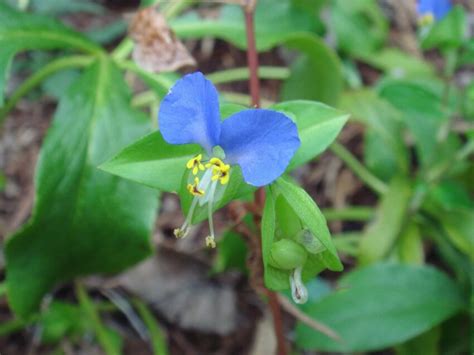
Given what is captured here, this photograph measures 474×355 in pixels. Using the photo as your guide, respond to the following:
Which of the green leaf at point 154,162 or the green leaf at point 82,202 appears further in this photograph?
the green leaf at point 82,202

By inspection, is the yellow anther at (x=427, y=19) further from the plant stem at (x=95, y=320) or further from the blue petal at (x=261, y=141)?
the plant stem at (x=95, y=320)

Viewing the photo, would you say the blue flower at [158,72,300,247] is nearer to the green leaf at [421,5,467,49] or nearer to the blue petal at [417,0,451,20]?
the green leaf at [421,5,467,49]

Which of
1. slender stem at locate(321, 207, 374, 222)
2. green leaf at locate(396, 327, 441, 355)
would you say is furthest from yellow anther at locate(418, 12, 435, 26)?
green leaf at locate(396, 327, 441, 355)

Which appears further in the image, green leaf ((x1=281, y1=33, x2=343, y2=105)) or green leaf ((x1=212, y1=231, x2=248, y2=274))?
green leaf ((x1=281, y1=33, x2=343, y2=105))

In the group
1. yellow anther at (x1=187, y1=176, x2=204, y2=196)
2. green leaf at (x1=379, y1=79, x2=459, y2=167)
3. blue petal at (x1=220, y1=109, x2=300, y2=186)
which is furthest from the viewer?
green leaf at (x1=379, y1=79, x2=459, y2=167)

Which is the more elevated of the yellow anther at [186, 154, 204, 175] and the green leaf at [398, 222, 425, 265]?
the yellow anther at [186, 154, 204, 175]

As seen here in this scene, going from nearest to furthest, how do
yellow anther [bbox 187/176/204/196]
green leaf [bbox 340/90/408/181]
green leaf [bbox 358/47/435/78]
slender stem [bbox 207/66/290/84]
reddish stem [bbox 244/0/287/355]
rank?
1. yellow anther [bbox 187/176/204/196]
2. reddish stem [bbox 244/0/287/355]
3. green leaf [bbox 340/90/408/181]
4. slender stem [bbox 207/66/290/84]
5. green leaf [bbox 358/47/435/78]

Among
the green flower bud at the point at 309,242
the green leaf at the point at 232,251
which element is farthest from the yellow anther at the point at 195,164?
the green leaf at the point at 232,251
